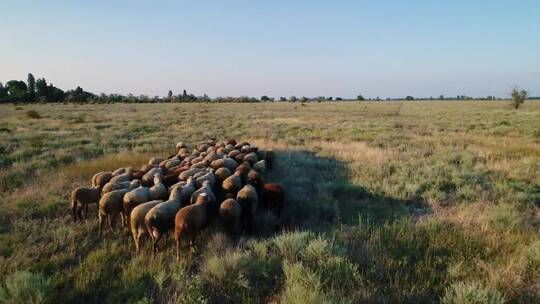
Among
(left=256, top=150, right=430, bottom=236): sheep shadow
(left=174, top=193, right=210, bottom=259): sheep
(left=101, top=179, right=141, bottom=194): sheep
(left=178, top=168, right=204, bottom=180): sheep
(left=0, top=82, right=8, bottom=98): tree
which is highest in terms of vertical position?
(left=0, top=82, right=8, bottom=98): tree

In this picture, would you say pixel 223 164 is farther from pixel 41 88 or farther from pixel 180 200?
pixel 41 88

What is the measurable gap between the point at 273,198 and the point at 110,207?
3.01 m

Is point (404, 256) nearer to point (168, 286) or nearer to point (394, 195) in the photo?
point (168, 286)

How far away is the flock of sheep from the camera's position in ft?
18.5

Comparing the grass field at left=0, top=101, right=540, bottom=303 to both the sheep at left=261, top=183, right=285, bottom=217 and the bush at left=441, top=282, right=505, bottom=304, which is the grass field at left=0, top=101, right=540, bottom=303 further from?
the sheep at left=261, top=183, right=285, bottom=217

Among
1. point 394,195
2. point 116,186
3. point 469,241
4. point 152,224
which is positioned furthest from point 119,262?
point 394,195

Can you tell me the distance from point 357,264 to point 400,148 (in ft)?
39.7

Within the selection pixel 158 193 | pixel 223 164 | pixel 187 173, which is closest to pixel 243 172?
pixel 223 164

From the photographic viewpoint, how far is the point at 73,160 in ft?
44.0

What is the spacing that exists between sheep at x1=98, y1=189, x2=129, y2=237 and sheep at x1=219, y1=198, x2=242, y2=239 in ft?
6.32

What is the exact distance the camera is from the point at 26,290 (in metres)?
4.15

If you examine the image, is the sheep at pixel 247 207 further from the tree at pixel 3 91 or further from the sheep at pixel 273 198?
the tree at pixel 3 91

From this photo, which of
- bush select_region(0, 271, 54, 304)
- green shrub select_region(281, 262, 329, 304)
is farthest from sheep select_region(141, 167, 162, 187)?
green shrub select_region(281, 262, 329, 304)

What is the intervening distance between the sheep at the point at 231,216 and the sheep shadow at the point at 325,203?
571mm
